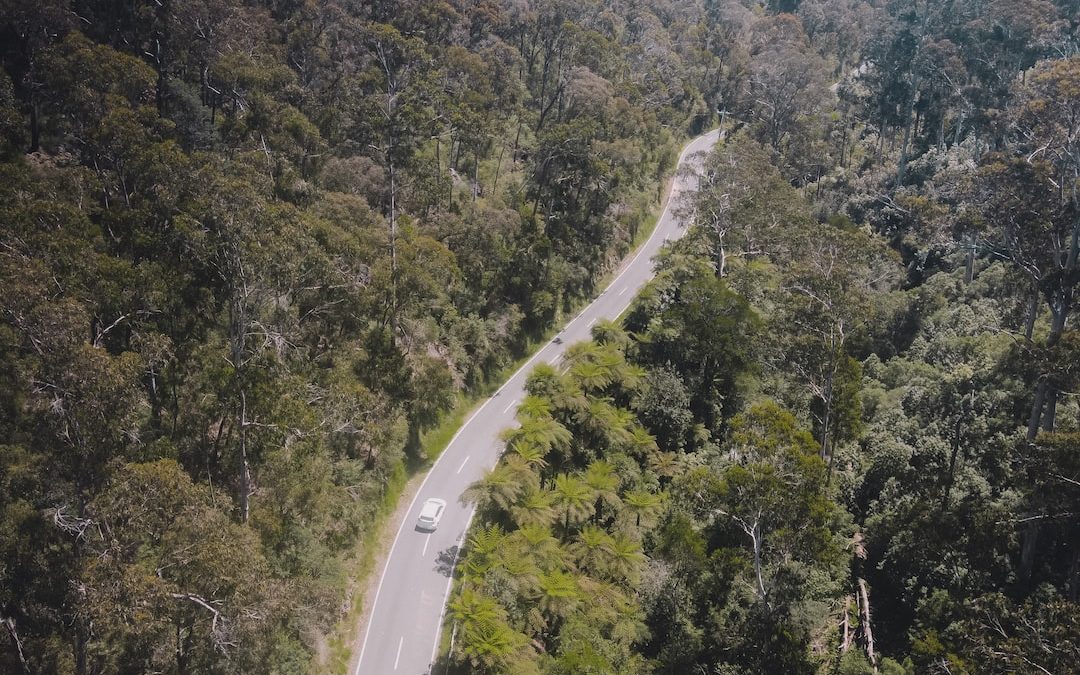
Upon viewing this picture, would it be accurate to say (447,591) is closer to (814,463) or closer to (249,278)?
(249,278)

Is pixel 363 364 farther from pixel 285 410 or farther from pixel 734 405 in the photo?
pixel 734 405

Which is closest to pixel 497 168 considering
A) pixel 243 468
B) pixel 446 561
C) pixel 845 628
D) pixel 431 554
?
pixel 431 554

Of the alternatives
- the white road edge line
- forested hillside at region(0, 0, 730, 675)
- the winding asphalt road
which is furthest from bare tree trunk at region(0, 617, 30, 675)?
the white road edge line

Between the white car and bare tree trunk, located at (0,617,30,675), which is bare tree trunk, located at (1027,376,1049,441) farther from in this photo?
bare tree trunk, located at (0,617,30,675)

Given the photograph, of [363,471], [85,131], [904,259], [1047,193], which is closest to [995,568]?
[1047,193]

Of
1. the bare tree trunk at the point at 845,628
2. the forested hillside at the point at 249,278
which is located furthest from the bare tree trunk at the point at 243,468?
the bare tree trunk at the point at 845,628
